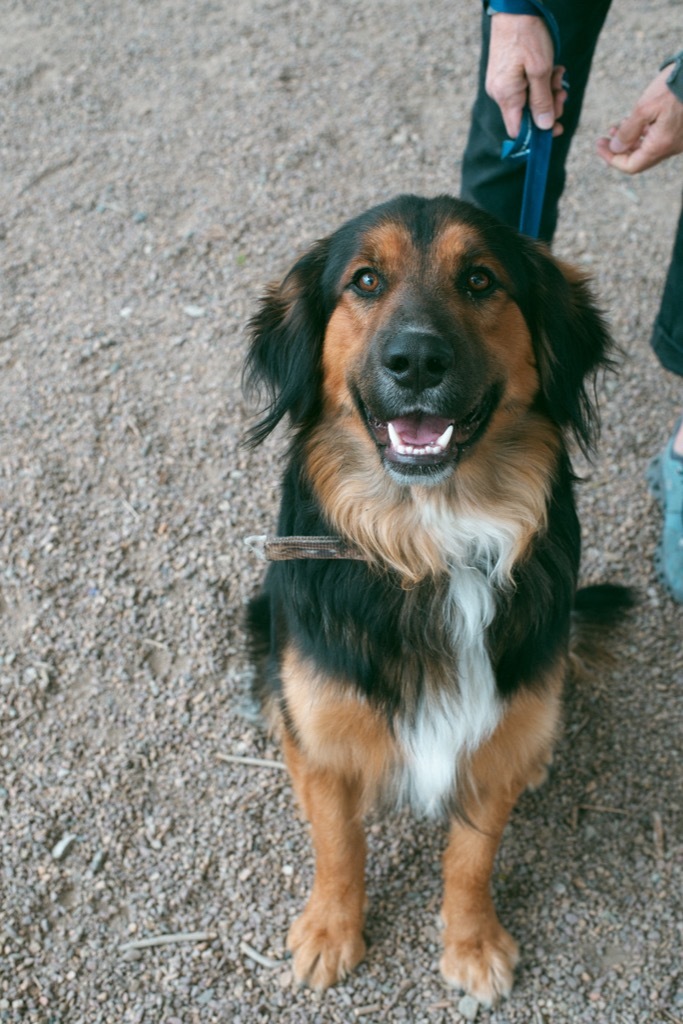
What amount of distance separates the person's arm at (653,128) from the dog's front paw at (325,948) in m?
2.28

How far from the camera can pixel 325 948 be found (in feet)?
8.34

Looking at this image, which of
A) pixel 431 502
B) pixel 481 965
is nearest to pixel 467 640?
pixel 431 502

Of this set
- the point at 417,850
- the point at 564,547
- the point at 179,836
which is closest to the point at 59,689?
the point at 179,836

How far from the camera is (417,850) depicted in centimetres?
282

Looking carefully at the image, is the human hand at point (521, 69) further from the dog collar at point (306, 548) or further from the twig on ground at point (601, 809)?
the twig on ground at point (601, 809)

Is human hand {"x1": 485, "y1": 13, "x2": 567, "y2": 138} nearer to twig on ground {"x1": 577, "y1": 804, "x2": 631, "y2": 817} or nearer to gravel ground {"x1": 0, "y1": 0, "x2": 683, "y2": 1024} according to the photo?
gravel ground {"x1": 0, "y1": 0, "x2": 683, "y2": 1024}

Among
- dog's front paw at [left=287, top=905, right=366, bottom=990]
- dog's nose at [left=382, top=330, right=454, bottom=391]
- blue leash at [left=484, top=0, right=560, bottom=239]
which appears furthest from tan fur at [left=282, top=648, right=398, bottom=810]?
blue leash at [left=484, top=0, right=560, bottom=239]

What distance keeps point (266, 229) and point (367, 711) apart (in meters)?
3.07

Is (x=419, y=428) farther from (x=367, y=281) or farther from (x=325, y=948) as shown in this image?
(x=325, y=948)

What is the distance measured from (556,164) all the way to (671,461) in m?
1.17

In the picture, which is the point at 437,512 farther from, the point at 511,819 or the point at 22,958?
the point at 22,958

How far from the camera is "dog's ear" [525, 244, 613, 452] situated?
226 cm

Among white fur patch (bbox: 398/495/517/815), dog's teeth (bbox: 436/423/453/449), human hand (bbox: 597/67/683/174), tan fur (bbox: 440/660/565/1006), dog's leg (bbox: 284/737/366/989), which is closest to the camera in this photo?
dog's teeth (bbox: 436/423/453/449)

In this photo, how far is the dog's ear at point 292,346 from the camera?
2295 millimetres
